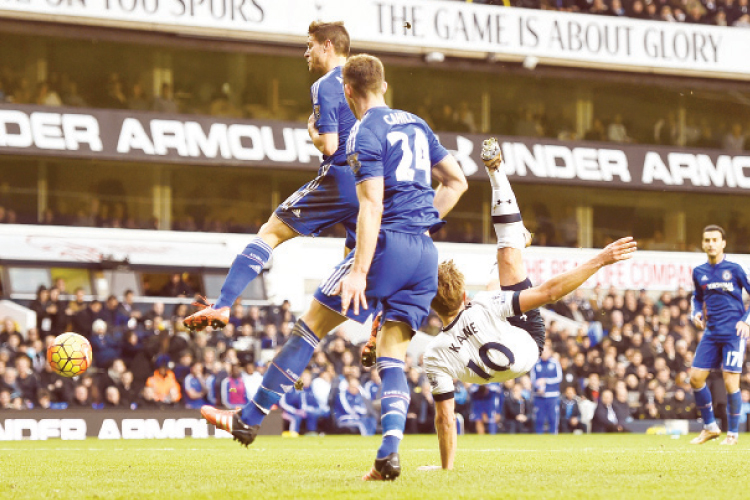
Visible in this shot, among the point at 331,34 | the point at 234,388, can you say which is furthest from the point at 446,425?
the point at 234,388

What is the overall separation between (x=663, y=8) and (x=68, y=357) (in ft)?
77.2

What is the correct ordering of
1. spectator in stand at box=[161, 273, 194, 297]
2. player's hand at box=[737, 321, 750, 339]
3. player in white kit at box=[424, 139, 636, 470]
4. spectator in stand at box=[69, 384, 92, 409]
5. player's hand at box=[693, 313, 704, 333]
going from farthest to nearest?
spectator in stand at box=[161, 273, 194, 297], spectator in stand at box=[69, 384, 92, 409], player's hand at box=[693, 313, 704, 333], player's hand at box=[737, 321, 750, 339], player in white kit at box=[424, 139, 636, 470]

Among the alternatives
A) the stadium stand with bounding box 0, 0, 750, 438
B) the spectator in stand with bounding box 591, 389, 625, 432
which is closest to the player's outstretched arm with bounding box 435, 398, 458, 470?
the stadium stand with bounding box 0, 0, 750, 438

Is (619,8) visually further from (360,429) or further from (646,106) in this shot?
(360,429)

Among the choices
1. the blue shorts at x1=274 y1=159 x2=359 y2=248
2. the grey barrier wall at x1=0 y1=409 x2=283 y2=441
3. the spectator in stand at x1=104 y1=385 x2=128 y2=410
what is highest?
the blue shorts at x1=274 y1=159 x2=359 y2=248

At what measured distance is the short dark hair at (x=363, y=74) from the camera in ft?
21.8

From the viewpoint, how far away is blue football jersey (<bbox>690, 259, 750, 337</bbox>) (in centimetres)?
1380

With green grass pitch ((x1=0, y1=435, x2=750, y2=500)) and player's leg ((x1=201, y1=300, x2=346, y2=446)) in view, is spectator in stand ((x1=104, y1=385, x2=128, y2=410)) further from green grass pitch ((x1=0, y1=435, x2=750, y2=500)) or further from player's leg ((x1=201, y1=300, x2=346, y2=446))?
player's leg ((x1=201, y1=300, x2=346, y2=446))

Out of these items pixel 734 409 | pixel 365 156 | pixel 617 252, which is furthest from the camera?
pixel 734 409

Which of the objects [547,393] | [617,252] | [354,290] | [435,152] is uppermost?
[435,152]

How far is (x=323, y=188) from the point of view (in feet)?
24.2

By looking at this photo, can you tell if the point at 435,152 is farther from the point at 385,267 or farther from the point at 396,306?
the point at 396,306

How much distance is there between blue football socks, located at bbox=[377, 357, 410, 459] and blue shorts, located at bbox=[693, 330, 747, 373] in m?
7.95

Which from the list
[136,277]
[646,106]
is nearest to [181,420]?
[136,277]
